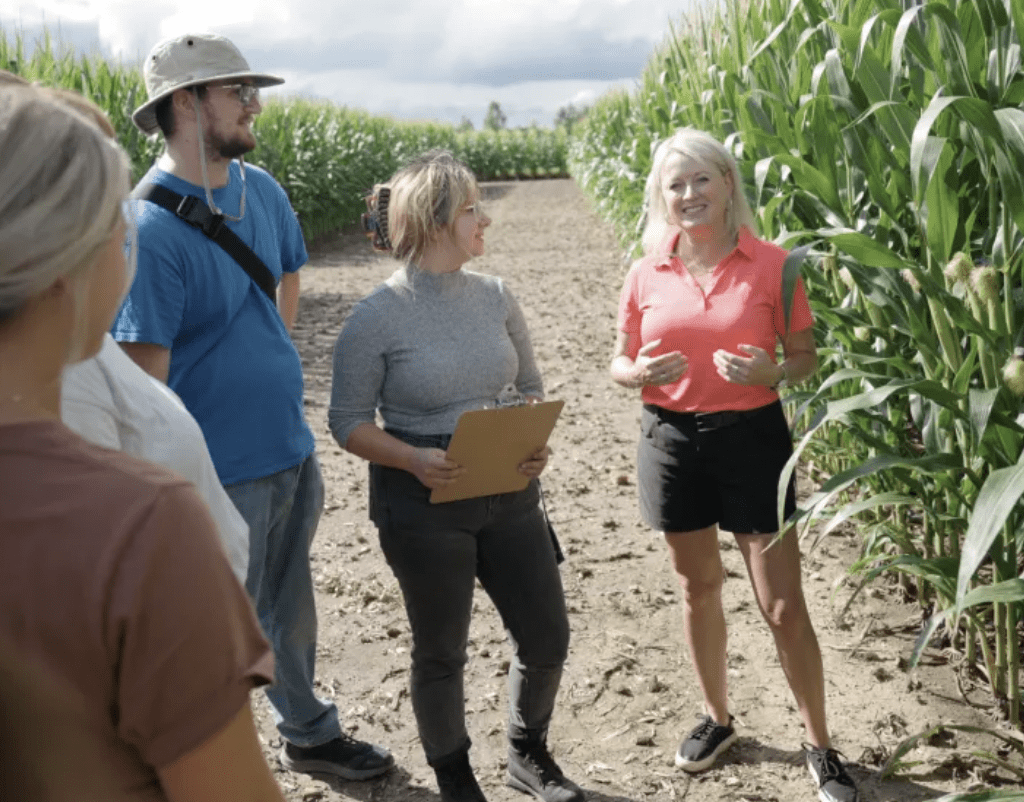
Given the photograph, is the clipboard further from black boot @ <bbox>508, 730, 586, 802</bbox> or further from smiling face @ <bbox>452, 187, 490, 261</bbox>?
black boot @ <bbox>508, 730, 586, 802</bbox>

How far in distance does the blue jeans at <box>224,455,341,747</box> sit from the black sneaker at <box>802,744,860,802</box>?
1325 millimetres

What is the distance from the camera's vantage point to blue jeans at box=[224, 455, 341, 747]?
2906mm

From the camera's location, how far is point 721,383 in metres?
2.95

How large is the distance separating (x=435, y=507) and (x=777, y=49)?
8.32 feet

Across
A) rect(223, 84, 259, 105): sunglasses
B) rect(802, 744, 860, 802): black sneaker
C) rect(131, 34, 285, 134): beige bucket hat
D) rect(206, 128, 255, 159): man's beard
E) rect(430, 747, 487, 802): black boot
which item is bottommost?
rect(802, 744, 860, 802): black sneaker

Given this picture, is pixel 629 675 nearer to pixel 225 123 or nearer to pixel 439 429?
pixel 439 429

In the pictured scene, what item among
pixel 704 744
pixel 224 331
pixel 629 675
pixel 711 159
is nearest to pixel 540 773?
pixel 704 744

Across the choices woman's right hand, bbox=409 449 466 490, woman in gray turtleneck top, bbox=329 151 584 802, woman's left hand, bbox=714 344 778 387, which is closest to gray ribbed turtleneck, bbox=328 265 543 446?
woman in gray turtleneck top, bbox=329 151 584 802

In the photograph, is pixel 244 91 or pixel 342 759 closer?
pixel 244 91

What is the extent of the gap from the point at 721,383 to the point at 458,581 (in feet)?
2.70

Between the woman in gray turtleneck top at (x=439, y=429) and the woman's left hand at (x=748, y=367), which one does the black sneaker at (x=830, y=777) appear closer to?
the woman in gray turtleneck top at (x=439, y=429)

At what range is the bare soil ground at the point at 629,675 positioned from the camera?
3252 mm

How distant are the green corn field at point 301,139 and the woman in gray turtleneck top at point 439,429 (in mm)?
746

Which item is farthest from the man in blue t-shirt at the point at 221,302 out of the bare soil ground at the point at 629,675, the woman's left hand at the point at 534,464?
the bare soil ground at the point at 629,675
